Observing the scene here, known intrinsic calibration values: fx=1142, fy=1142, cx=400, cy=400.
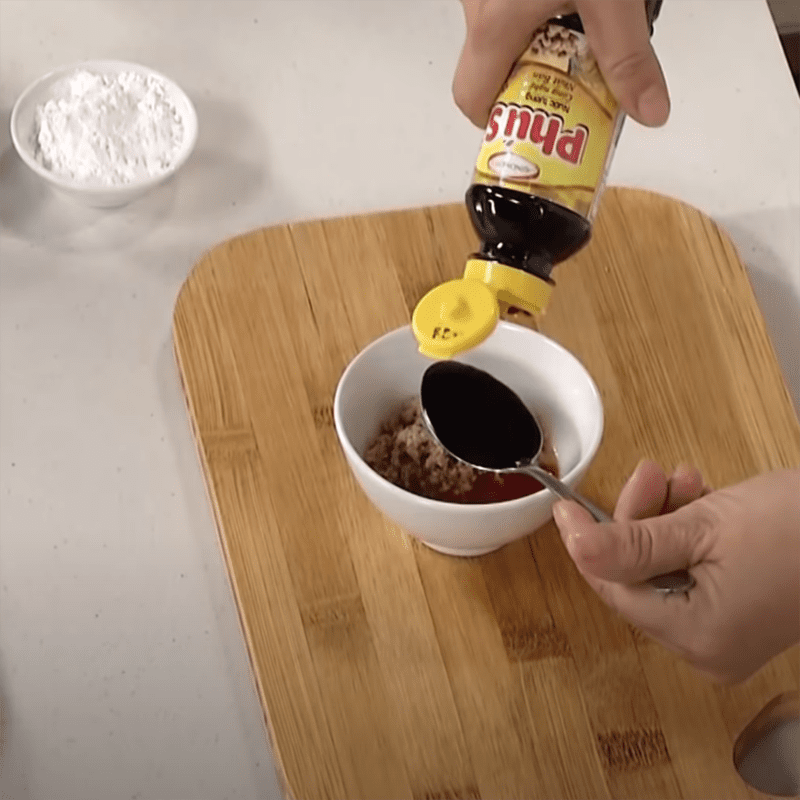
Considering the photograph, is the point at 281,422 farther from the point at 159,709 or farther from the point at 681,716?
the point at 681,716

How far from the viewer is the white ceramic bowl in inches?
26.9

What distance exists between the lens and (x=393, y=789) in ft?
2.29

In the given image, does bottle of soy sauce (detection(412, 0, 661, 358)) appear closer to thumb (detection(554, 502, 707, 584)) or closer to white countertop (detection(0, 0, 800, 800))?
thumb (detection(554, 502, 707, 584))

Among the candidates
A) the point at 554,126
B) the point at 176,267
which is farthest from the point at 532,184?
the point at 176,267

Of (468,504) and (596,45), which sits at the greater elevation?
(596,45)

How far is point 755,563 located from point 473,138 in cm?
53

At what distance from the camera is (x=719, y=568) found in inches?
26.2

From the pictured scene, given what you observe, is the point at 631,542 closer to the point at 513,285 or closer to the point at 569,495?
the point at 569,495

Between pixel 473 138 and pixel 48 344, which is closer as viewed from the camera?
pixel 48 344

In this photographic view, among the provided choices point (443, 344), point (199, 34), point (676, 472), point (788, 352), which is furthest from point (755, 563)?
point (199, 34)

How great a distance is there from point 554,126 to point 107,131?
1.44 ft

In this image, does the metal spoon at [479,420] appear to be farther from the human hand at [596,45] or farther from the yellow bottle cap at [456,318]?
the human hand at [596,45]

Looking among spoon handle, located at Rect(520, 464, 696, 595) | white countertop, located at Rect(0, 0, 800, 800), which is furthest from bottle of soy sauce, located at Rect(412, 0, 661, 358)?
white countertop, located at Rect(0, 0, 800, 800)

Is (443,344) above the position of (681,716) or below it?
above
